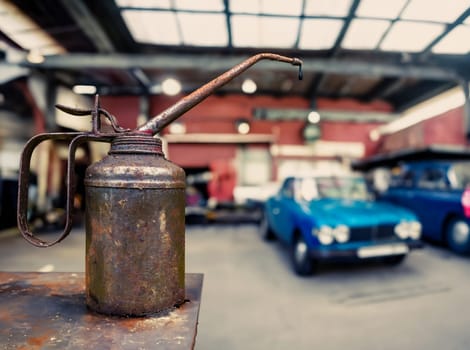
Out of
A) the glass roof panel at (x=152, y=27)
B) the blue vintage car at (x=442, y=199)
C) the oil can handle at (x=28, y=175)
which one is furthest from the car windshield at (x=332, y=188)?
the glass roof panel at (x=152, y=27)

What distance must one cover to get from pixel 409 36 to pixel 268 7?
3096mm

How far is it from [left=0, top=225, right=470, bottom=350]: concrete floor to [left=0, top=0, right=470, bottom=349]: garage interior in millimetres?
116

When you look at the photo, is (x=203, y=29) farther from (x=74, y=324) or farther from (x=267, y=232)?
(x=74, y=324)

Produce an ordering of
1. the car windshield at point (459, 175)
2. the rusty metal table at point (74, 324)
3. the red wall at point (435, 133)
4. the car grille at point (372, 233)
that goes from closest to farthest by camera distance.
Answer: the rusty metal table at point (74, 324), the car grille at point (372, 233), the car windshield at point (459, 175), the red wall at point (435, 133)

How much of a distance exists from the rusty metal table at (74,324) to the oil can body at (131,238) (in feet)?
0.16

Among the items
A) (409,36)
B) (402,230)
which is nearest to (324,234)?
(402,230)

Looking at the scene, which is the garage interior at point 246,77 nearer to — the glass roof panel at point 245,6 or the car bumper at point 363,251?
the glass roof panel at point 245,6

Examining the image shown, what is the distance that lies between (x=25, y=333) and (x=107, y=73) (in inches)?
382

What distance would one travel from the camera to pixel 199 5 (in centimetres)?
568

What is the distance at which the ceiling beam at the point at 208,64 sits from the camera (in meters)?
6.89

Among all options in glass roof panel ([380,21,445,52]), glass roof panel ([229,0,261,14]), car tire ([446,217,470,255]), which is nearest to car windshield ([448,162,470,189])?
car tire ([446,217,470,255])

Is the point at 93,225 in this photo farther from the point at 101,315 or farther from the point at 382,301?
the point at 382,301

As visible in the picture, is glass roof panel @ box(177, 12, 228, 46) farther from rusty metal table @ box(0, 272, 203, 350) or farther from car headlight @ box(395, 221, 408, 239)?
rusty metal table @ box(0, 272, 203, 350)

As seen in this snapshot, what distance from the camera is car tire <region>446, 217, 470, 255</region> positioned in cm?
492
